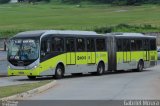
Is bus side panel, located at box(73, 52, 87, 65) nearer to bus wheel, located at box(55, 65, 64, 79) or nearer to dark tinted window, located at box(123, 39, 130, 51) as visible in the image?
bus wheel, located at box(55, 65, 64, 79)

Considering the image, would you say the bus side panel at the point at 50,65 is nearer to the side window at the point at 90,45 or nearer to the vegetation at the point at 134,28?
the side window at the point at 90,45

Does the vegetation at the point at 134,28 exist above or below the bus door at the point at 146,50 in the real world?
below

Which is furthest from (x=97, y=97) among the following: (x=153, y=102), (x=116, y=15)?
(x=116, y=15)

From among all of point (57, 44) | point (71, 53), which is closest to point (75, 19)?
point (71, 53)

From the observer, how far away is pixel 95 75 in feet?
129

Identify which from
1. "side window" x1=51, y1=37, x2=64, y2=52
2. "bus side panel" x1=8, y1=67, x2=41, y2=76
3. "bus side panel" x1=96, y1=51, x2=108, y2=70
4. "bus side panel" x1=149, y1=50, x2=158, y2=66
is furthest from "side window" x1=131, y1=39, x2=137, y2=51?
"bus side panel" x1=8, y1=67, x2=41, y2=76

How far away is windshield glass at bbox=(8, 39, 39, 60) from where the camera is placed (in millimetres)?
33156

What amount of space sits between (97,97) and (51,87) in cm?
565

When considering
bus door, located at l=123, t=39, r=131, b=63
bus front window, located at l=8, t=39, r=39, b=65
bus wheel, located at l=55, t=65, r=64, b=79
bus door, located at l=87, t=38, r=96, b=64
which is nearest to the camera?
bus front window, located at l=8, t=39, r=39, b=65

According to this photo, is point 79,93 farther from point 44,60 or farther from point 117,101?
point 44,60

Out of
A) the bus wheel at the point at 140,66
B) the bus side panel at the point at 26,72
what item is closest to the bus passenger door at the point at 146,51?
the bus wheel at the point at 140,66

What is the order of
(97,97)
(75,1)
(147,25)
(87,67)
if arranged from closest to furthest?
(97,97) → (87,67) → (147,25) → (75,1)

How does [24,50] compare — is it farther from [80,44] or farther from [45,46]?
[80,44]

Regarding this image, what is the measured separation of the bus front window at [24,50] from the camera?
33125 mm
